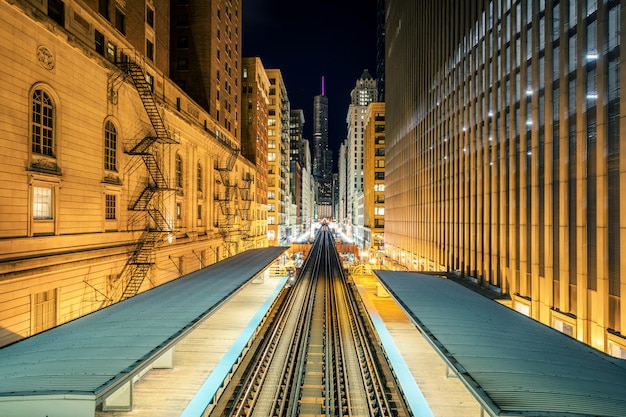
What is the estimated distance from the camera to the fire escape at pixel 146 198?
24.8 metres

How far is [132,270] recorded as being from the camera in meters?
25.5

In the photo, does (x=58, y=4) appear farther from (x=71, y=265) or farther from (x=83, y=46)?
(x=71, y=265)

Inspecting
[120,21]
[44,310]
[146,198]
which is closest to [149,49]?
[120,21]

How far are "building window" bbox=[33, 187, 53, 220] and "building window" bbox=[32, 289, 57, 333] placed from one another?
12.6ft

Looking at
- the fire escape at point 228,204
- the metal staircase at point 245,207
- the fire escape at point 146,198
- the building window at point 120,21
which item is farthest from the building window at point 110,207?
the metal staircase at point 245,207

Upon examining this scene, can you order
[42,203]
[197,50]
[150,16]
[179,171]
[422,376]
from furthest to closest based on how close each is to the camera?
[197,50]
[179,171]
[150,16]
[42,203]
[422,376]

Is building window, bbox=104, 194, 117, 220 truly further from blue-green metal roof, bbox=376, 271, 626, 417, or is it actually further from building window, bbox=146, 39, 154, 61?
blue-green metal roof, bbox=376, 271, 626, 417

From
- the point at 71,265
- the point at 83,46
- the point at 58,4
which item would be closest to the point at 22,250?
the point at 71,265

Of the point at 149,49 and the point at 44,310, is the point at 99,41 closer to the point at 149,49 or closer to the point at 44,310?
the point at 149,49

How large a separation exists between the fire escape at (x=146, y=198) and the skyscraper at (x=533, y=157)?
25796 mm

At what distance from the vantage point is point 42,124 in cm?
1764

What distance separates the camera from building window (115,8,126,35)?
27.6 meters

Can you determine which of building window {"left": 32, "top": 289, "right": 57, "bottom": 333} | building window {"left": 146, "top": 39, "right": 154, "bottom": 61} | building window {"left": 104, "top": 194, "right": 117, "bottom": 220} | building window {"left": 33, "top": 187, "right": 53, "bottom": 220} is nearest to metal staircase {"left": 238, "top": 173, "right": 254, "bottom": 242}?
building window {"left": 146, "top": 39, "right": 154, "bottom": 61}

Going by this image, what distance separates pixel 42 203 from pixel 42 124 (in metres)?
3.95
